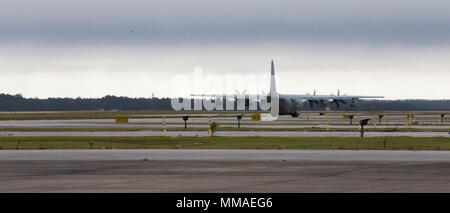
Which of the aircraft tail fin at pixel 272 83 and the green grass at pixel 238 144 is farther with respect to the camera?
the aircraft tail fin at pixel 272 83

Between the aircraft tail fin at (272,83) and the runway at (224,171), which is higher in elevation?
the aircraft tail fin at (272,83)

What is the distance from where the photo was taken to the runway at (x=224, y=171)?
20.1 metres

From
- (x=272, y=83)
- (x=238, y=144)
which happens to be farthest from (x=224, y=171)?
(x=272, y=83)

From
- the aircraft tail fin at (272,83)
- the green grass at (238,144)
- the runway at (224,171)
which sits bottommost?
the runway at (224,171)

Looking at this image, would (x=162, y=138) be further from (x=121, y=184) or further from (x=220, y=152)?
(x=121, y=184)

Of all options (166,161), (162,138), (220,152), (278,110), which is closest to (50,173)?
(166,161)

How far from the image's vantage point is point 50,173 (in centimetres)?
2416

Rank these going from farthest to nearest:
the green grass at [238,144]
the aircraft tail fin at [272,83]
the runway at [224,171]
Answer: the aircraft tail fin at [272,83] < the green grass at [238,144] < the runway at [224,171]

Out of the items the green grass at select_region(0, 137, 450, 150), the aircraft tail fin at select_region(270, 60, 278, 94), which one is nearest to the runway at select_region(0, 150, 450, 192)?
the green grass at select_region(0, 137, 450, 150)

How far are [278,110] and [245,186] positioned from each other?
99.7 meters

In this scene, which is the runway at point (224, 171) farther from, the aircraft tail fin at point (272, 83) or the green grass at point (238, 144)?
the aircraft tail fin at point (272, 83)

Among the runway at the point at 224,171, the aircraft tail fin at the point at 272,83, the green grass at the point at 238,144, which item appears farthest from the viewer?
the aircraft tail fin at the point at 272,83

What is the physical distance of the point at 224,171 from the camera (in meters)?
25.0

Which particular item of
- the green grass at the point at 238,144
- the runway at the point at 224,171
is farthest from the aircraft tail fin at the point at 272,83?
the runway at the point at 224,171
